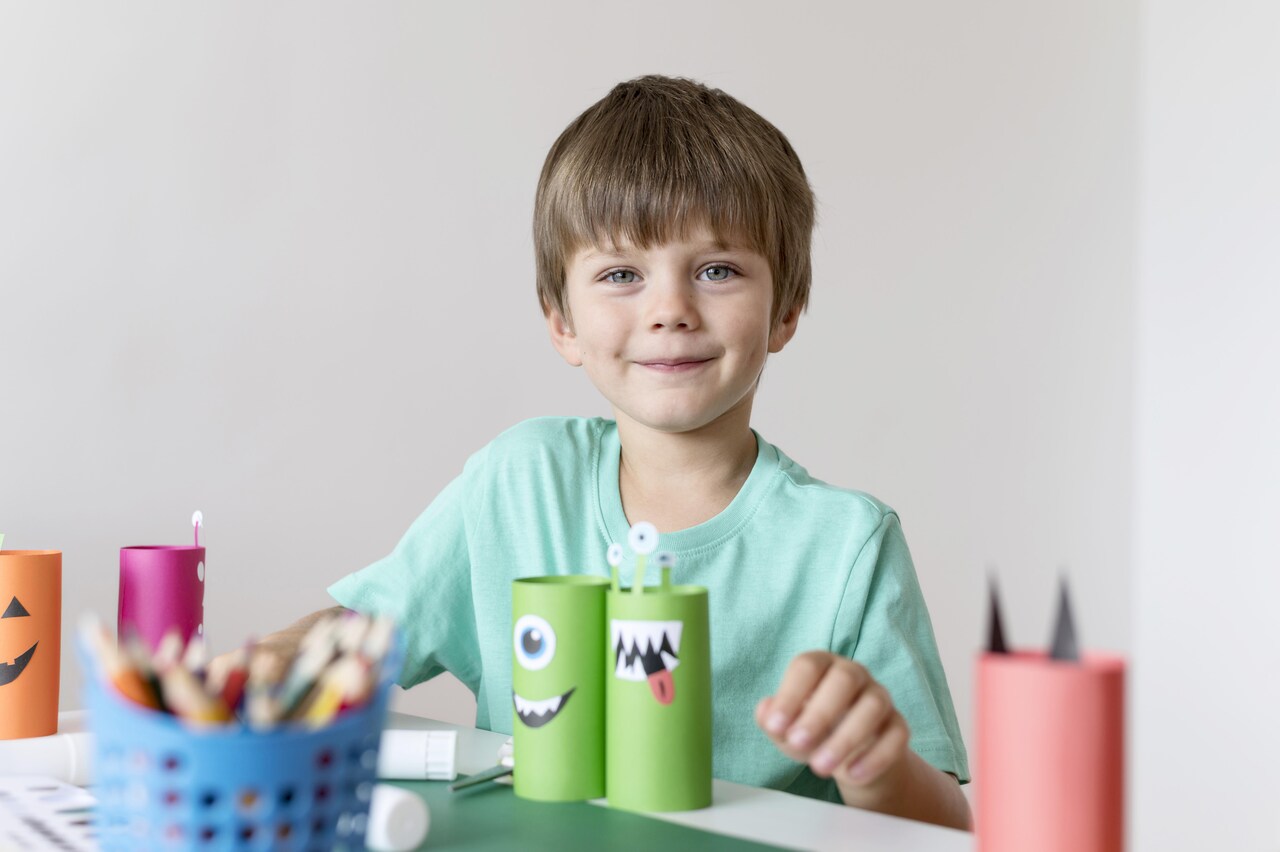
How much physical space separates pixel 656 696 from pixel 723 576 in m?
0.41

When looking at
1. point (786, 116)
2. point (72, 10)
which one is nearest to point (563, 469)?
point (72, 10)

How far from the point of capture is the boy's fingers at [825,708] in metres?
0.65

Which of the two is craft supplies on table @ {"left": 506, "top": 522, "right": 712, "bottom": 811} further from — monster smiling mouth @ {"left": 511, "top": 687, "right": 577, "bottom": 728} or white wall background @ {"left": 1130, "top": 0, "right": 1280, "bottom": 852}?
white wall background @ {"left": 1130, "top": 0, "right": 1280, "bottom": 852}

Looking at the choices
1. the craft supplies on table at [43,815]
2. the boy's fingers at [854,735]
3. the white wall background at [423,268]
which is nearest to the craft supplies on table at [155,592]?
the craft supplies on table at [43,815]

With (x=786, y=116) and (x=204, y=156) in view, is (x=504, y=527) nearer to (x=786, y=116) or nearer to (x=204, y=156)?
(x=204, y=156)

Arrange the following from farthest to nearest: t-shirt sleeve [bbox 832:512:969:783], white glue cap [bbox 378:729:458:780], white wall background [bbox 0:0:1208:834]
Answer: white wall background [bbox 0:0:1208:834] → t-shirt sleeve [bbox 832:512:969:783] → white glue cap [bbox 378:729:458:780]

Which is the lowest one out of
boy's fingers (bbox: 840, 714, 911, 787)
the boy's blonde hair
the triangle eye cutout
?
boy's fingers (bbox: 840, 714, 911, 787)

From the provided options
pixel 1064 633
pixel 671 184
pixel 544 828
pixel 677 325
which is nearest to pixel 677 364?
pixel 677 325

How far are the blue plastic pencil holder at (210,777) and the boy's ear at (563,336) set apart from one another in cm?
75

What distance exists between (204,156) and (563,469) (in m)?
0.71

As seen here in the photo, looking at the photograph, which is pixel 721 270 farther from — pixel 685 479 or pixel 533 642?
pixel 533 642

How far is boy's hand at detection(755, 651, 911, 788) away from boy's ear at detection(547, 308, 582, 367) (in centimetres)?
59

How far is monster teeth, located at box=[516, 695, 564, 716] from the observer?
72 centimetres

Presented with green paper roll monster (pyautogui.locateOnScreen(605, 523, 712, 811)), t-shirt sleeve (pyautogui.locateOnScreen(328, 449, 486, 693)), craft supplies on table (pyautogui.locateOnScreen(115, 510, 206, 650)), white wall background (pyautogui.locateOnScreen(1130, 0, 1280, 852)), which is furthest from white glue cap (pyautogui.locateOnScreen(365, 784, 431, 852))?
white wall background (pyautogui.locateOnScreen(1130, 0, 1280, 852))
